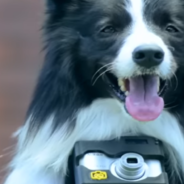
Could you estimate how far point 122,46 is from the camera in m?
2.29

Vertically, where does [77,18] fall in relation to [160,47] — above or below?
above

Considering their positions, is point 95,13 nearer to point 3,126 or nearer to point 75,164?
point 75,164

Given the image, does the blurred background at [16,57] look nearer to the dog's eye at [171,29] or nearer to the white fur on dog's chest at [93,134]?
the white fur on dog's chest at [93,134]

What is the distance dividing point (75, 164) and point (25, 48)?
273 cm

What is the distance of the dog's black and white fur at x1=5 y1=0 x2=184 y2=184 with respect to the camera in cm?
234

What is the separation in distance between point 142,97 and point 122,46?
18cm

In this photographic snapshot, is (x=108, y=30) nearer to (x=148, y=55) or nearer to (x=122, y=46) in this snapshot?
(x=122, y=46)

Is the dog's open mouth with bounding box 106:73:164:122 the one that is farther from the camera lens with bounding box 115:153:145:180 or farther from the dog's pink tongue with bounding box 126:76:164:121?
the camera lens with bounding box 115:153:145:180

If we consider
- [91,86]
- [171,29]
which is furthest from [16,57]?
[171,29]

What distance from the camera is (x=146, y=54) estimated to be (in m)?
2.19

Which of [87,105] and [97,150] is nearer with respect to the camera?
[97,150]

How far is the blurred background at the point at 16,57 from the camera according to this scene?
441 centimetres

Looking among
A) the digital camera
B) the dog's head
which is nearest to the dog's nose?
the dog's head

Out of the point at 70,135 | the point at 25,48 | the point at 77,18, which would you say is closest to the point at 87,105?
the point at 70,135
